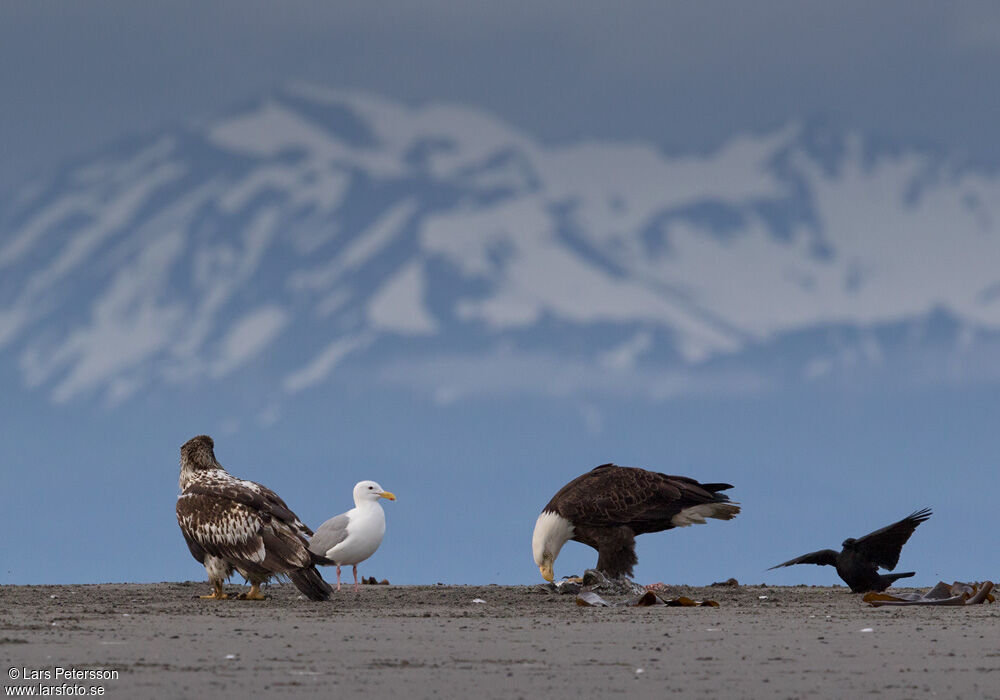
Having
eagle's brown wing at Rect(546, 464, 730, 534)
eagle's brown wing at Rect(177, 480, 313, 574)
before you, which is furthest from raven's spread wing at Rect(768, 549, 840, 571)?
eagle's brown wing at Rect(177, 480, 313, 574)

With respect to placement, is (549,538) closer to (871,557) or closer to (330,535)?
(330,535)

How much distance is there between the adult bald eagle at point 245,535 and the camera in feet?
36.3

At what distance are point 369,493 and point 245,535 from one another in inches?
104

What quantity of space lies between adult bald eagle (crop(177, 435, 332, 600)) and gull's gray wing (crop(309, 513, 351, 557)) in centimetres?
156

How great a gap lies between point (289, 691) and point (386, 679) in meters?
0.58

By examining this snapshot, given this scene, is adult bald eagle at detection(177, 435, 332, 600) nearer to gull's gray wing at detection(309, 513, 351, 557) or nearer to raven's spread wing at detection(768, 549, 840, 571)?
gull's gray wing at detection(309, 513, 351, 557)

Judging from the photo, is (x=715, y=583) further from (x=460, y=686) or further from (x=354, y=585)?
(x=460, y=686)

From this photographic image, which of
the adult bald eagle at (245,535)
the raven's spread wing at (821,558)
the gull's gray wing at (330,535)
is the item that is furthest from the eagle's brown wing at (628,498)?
the adult bald eagle at (245,535)

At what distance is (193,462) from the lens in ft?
41.2

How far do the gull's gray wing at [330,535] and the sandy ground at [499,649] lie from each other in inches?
79.8

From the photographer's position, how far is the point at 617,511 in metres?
14.0

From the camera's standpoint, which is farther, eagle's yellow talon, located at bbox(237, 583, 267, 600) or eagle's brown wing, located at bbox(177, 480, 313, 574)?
eagle's yellow talon, located at bbox(237, 583, 267, 600)

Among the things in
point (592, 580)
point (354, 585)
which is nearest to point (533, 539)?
point (592, 580)

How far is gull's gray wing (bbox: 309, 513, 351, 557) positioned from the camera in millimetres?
13312
